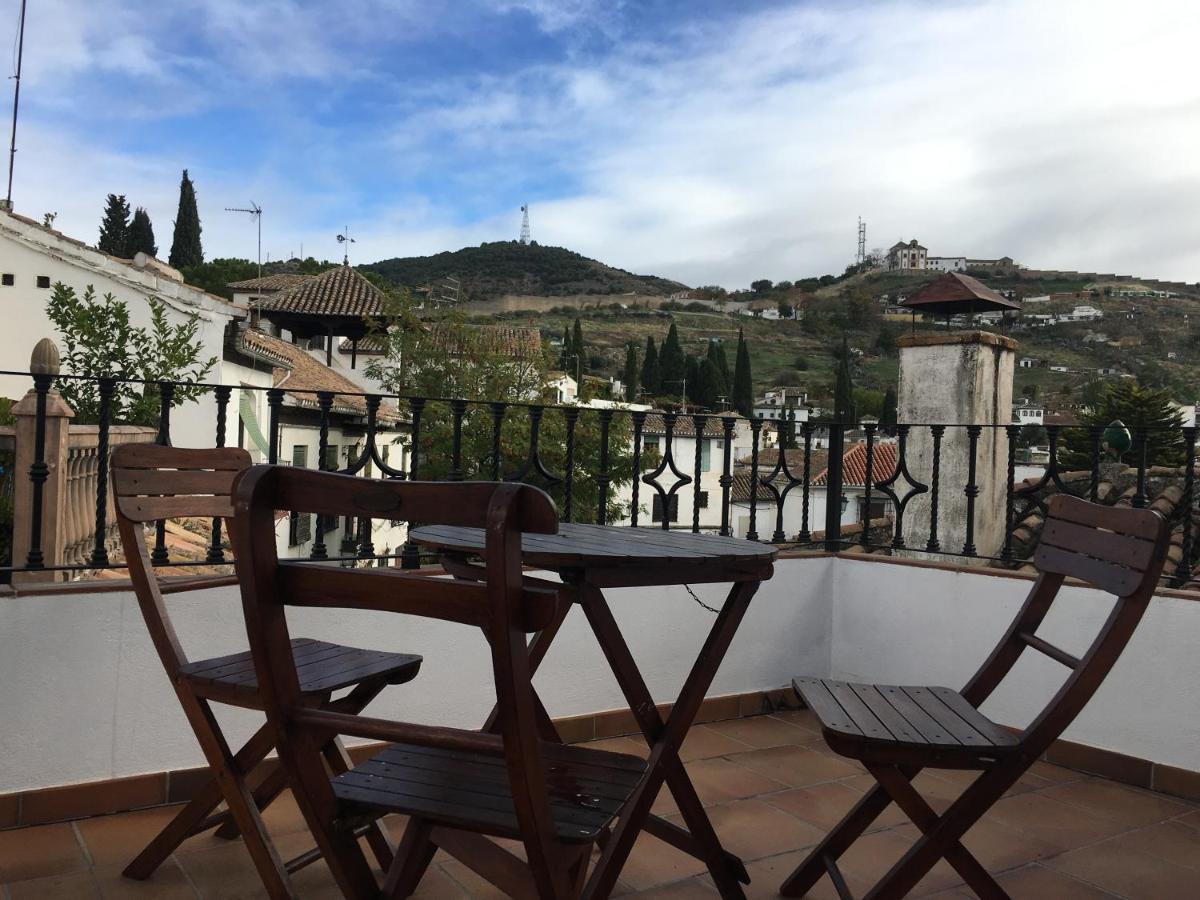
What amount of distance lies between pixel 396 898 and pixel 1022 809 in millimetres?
2188

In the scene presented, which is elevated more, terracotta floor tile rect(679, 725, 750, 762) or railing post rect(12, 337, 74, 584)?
railing post rect(12, 337, 74, 584)

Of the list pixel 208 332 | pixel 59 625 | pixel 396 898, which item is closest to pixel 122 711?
pixel 59 625

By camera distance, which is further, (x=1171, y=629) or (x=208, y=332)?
(x=208, y=332)

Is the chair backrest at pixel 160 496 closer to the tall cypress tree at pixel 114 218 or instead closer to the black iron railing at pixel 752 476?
the black iron railing at pixel 752 476

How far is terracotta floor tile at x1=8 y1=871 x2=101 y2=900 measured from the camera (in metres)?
2.13

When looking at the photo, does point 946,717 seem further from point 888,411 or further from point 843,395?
point 843,395

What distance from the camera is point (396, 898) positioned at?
1.58 metres

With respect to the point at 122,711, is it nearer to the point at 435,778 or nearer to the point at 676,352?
the point at 435,778

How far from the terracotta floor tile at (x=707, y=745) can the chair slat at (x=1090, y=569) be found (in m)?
1.47

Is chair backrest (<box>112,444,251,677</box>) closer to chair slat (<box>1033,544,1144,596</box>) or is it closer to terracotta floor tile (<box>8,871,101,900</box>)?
terracotta floor tile (<box>8,871,101,900</box>)

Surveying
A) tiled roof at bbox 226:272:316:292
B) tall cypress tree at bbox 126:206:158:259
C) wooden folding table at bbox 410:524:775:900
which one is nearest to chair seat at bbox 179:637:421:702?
wooden folding table at bbox 410:524:775:900

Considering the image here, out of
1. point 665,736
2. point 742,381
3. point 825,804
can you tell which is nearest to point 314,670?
point 665,736

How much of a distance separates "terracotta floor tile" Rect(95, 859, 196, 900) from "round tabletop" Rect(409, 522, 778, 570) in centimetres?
98

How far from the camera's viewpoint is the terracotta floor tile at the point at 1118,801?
9.60 ft
